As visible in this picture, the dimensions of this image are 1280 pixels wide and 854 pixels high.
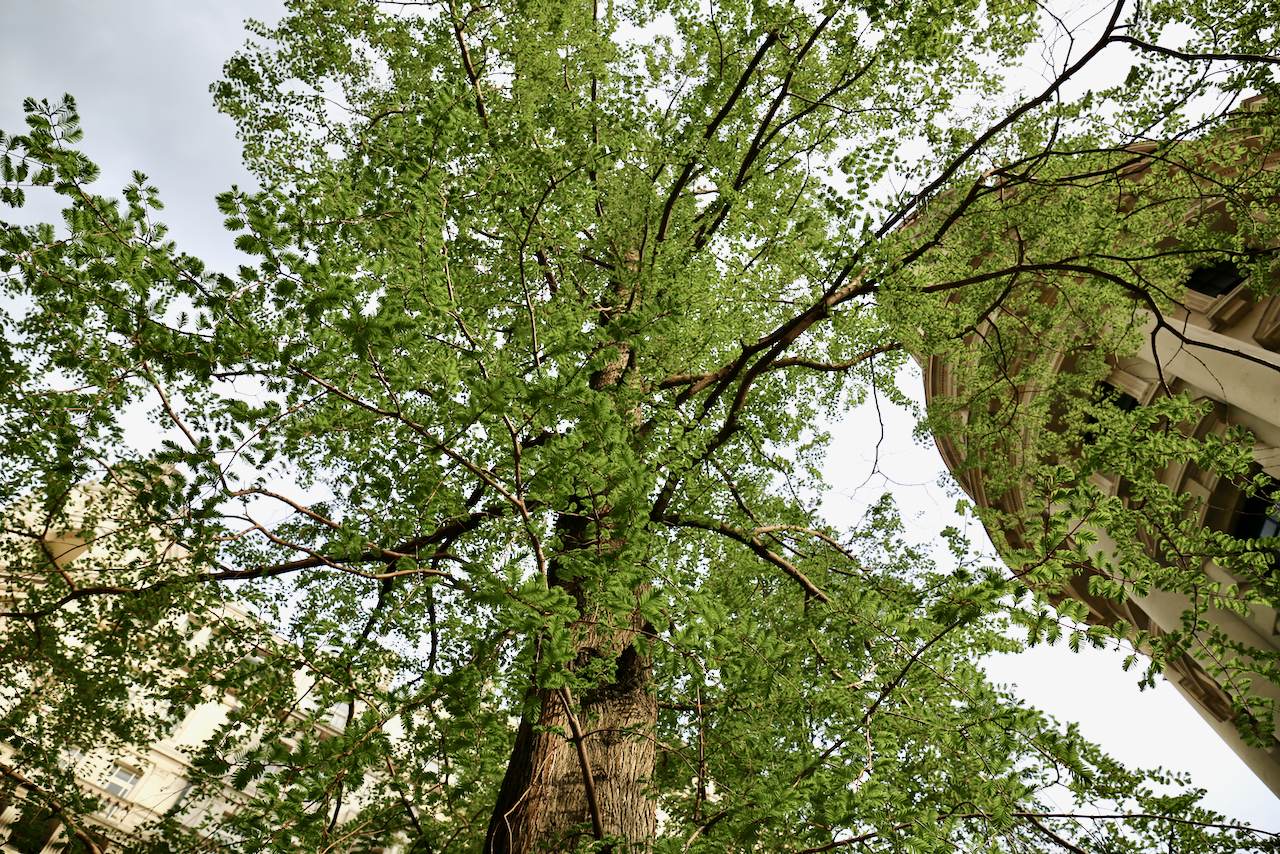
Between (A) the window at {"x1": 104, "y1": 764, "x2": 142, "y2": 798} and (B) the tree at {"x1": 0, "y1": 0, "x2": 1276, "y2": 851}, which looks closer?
(B) the tree at {"x1": 0, "y1": 0, "x2": 1276, "y2": 851}

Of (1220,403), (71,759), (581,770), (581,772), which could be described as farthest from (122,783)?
(1220,403)

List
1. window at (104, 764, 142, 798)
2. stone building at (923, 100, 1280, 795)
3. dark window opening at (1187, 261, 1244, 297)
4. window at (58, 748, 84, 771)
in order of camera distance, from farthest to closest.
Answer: window at (104, 764, 142, 798) < dark window opening at (1187, 261, 1244, 297) < stone building at (923, 100, 1280, 795) < window at (58, 748, 84, 771)

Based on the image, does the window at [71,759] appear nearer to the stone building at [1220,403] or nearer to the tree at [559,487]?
the tree at [559,487]

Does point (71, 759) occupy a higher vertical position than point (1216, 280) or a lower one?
lower

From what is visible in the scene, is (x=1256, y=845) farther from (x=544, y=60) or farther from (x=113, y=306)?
(x=544, y=60)

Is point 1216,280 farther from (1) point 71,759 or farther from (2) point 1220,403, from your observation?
(1) point 71,759

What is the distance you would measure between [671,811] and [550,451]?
5793 mm

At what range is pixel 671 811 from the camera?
23.1ft

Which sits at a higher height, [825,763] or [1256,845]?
[825,763]

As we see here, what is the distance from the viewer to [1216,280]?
13.7 metres

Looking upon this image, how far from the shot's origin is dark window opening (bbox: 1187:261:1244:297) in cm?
1301

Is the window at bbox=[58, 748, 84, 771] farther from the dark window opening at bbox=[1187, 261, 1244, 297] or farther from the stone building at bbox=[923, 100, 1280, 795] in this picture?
the dark window opening at bbox=[1187, 261, 1244, 297]

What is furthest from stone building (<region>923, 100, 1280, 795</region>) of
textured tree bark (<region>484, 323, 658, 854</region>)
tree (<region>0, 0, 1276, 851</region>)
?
textured tree bark (<region>484, 323, 658, 854</region>)

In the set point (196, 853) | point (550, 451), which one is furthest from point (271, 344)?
point (196, 853)
